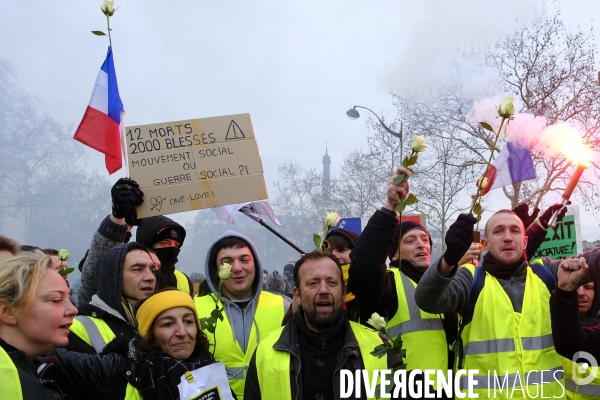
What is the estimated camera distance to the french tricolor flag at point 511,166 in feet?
16.2

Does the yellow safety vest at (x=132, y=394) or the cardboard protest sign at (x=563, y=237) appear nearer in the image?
the yellow safety vest at (x=132, y=394)

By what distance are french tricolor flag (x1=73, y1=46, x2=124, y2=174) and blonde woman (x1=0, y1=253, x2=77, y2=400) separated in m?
2.27

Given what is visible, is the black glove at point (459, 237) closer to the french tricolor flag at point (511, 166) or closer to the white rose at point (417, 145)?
the white rose at point (417, 145)

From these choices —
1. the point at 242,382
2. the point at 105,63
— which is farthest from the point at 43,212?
the point at 242,382

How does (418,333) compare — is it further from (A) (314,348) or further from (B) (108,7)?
(B) (108,7)

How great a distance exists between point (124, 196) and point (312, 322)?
1.49 meters

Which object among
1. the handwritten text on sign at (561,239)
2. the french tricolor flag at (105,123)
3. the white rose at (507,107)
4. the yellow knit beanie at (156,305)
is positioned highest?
the french tricolor flag at (105,123)

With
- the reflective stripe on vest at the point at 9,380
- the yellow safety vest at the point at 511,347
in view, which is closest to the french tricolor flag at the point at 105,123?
the reflective stripe on vest at the point at 9,380

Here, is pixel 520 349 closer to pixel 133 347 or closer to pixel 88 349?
pixel 133 347

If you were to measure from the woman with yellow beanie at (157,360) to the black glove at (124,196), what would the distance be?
80 cm

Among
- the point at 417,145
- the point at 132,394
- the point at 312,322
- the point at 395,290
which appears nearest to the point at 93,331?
the point at 132,394

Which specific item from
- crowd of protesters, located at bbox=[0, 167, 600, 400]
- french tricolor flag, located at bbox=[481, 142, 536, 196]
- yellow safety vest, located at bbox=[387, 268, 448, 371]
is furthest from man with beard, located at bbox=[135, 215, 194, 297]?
french tricolor flag, located at bbox=[481, 142, 536, 196]

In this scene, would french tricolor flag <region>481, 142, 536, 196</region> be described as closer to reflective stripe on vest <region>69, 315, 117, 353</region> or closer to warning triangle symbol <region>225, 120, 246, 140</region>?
warning triangle symbol <region>225, 120, 246, 140</region>

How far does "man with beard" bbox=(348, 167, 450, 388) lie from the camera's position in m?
3.23
